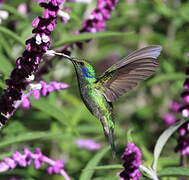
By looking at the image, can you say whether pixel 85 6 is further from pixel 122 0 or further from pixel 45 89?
pixel 45 89

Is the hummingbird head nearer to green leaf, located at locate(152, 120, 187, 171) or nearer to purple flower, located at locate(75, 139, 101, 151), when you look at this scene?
green leaf, located at locate(152, 120, 187, 171)

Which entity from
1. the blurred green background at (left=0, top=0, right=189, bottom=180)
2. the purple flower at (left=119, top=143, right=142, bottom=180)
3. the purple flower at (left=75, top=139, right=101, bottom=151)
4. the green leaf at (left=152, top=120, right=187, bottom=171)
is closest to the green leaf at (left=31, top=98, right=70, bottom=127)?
the blurred green background at (left=0, top=0, right=189, bottom=180)

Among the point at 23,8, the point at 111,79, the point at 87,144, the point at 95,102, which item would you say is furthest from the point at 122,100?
the point at 111,79

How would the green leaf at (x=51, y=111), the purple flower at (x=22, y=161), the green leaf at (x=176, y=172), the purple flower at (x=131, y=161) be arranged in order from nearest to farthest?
the purple flower at (x=131, y=161) → the green leaf at (x=176, y=172) → the purple flower at (x=22, y=161) → the green leaf at (x=51, y=111)

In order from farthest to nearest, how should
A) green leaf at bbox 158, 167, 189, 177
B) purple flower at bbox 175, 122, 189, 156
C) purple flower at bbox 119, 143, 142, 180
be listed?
purple flower at bbox 175, 122, 189, 156, green leaf at bbox 158, 167, 189, 177, purple flower at bbox 119, 143, 142, 180

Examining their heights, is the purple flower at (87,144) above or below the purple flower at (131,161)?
above

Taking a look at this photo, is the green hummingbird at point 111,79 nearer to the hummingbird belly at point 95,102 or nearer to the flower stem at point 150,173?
the hummingbird belly at point 95,102

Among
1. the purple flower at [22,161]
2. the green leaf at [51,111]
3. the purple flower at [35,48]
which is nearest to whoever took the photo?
the purple flower at [35,48]

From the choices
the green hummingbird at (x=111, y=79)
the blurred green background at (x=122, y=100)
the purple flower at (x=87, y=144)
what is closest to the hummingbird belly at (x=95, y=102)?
the green hummingbird at (x=111, y=79)
